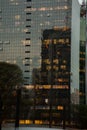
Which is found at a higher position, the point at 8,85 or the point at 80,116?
the point at 8,85

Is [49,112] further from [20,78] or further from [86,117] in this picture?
[20,78]

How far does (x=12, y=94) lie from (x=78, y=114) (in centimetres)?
8784

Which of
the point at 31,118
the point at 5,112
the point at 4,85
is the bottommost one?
the point at 31,118

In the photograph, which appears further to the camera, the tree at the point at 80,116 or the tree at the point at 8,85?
the tree at the point at 80,116

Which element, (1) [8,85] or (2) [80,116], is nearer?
(1) [8,85]

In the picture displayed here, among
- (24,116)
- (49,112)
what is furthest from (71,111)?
(24,116)

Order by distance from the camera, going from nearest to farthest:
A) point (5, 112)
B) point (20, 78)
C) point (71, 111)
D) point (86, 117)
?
point (5, 112)
point (20, 78)
point (86, 117)
point (71, 111)

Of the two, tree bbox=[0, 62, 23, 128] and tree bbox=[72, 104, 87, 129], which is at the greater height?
tree bbox=[0, 62, 23, 128]

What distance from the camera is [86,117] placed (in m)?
159

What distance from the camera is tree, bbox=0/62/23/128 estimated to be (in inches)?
3268

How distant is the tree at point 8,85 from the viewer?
83.0 meters

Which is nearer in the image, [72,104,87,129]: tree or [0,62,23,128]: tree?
[0,62,23,128]: tree

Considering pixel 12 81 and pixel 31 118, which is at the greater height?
pixel 12 81

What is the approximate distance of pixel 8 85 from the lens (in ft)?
279
